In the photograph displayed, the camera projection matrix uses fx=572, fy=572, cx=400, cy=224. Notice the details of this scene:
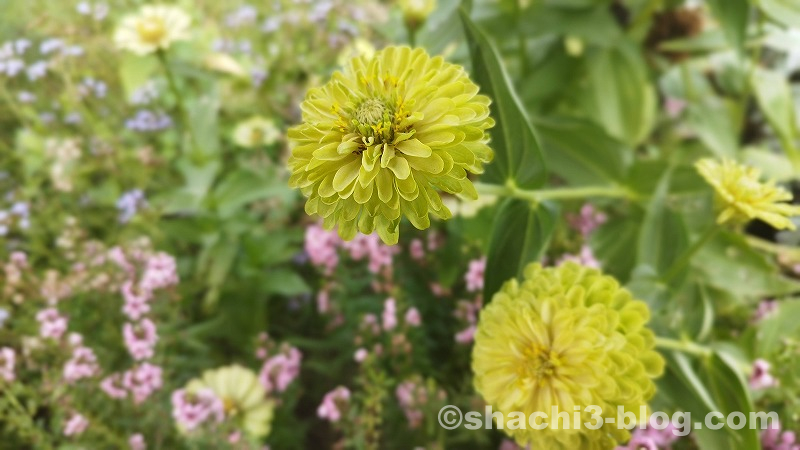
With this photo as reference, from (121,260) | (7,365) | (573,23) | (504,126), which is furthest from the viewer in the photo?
(573,23)

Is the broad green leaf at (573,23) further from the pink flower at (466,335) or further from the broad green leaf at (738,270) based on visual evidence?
the pink flower at (466,335)

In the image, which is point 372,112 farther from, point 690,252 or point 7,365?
point 7,365

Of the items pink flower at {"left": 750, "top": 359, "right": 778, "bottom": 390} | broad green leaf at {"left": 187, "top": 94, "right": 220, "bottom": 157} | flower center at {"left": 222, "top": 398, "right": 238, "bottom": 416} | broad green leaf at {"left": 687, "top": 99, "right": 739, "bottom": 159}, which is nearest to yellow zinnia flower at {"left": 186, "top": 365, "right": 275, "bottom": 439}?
flower center at {"left": 222, "top": 398, "right": 238, "bottom": 416}

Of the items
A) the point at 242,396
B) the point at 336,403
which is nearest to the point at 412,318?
the point at 336,403

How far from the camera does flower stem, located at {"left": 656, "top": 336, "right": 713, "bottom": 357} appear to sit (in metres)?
0.55

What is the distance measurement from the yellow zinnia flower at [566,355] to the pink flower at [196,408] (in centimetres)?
34

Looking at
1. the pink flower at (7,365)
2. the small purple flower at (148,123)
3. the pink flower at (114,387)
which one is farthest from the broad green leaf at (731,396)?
the small purple flower at (148,123)

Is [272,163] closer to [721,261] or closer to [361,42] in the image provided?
[361,42]

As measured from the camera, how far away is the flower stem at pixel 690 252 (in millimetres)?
539

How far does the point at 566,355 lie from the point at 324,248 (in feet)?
1.29

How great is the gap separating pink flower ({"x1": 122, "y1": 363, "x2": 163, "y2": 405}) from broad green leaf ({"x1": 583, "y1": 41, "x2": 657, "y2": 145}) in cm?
78

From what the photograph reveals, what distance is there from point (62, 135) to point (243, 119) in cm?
Answer: 33

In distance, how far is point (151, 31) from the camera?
81cm

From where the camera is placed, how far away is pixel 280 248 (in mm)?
836
